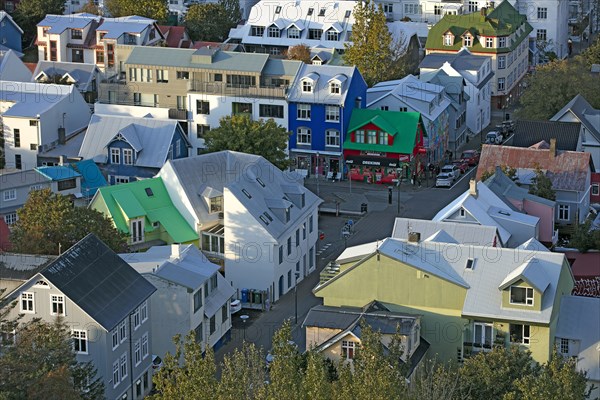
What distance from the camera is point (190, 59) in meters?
85.6

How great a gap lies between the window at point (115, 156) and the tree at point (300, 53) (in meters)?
23.0

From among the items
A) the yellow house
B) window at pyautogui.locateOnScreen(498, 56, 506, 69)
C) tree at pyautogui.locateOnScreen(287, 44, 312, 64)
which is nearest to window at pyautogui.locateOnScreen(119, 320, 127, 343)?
the yellow house

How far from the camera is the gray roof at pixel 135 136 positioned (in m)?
76.4

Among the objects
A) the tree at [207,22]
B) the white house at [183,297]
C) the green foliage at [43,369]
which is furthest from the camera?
the tree at [207,22]


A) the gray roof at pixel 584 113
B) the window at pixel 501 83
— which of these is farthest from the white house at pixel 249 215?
the window at pixel 501 83

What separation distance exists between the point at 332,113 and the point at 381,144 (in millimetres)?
3175

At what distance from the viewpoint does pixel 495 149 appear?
247 ft

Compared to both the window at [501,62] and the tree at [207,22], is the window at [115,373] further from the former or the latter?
the tree at [207,22]

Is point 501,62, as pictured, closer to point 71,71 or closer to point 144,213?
point 71,71

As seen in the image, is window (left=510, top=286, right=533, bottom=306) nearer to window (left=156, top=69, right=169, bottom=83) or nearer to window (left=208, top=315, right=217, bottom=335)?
window (left=208, top=315, right=217, bottom=335)

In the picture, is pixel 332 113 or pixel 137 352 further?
pixel 332 113

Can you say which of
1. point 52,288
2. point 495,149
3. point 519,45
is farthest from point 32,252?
point 519,45

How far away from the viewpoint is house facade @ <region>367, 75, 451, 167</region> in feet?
277

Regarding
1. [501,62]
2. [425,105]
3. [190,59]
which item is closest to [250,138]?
[190,59]
